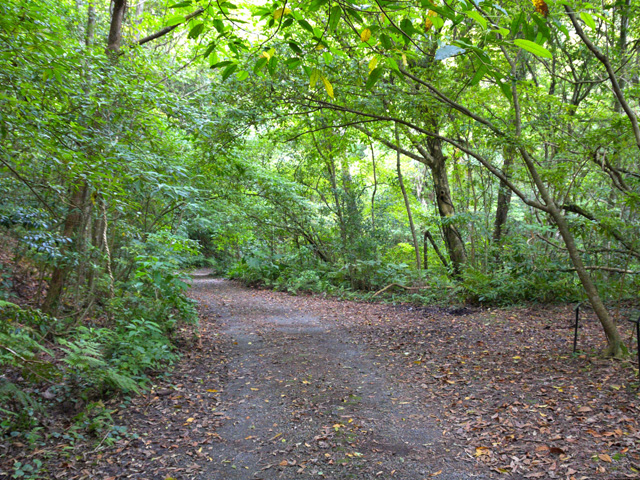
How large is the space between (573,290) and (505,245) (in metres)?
1.83

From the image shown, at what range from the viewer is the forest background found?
3.13m

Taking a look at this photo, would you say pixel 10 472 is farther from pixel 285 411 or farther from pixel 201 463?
pixel 285 411

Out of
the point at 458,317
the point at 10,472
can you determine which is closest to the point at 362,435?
the point at 10,472

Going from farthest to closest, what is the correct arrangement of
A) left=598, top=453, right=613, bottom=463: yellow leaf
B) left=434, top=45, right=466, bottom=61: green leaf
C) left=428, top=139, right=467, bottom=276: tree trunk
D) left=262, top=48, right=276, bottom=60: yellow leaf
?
left=428, top=139, right=467, bottom=276: tree trunk, left=598, top=453, right=613, bottom=463: yellow leaf, left=262, top=48, right=276, bottom=60: yellow leaf, left=434, top=45, right=466, bottom=61: green leaf

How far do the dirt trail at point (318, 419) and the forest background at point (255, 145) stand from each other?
1.27 m

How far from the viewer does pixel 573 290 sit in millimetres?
8281

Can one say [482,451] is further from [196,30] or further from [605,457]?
[196,30]

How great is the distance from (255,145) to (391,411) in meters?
11.8

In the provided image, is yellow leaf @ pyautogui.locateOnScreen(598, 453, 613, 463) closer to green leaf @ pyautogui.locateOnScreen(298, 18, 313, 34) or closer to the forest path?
the forest path

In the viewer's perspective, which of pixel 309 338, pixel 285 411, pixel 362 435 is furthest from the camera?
pixel 309 338

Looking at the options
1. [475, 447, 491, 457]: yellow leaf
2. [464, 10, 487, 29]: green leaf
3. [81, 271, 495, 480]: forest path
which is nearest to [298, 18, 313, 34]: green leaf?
[464, 10, 487, 29]: green leaf

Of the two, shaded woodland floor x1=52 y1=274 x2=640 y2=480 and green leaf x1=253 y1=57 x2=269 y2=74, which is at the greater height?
green leaf x1=253 y1=57 x2=269 y2=74

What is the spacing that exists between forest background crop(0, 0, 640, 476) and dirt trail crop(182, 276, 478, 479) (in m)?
1.27

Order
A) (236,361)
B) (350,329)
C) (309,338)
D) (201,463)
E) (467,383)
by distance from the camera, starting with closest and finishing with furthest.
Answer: (201,463), (467,383), (236,361), (309,338), (350,329)
